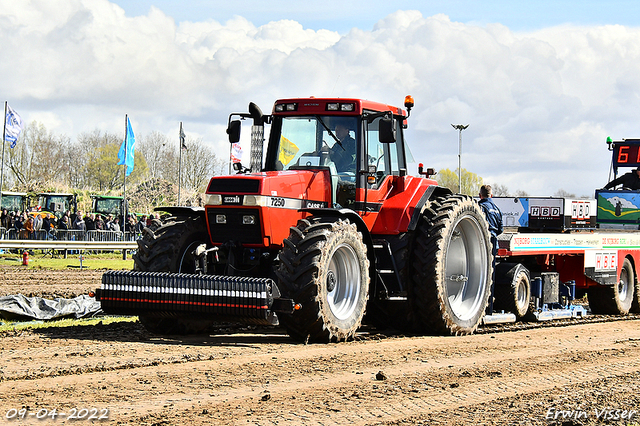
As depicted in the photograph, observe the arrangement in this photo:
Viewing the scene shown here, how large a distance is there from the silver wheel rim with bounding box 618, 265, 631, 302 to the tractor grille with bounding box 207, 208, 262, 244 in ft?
29.7

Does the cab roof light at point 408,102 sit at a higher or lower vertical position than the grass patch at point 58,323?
higher

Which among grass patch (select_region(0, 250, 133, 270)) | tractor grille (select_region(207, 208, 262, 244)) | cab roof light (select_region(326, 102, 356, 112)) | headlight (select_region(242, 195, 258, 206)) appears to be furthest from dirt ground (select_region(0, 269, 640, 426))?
grass patch (select_region(0, 250, 133, 270))

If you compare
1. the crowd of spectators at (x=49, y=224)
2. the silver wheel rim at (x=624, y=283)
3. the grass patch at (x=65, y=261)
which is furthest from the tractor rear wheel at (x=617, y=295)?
the crowd of spectators at (x=49, y=224)

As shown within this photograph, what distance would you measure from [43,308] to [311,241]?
5056 millimetres

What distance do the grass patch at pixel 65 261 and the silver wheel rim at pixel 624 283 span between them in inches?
574

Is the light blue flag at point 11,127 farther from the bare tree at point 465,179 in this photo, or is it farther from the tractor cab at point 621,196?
the bare tree at point 465,179

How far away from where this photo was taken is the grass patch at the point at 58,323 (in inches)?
412

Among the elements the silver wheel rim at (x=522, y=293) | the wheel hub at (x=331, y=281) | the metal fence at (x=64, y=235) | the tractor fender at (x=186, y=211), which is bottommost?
the silver wheel rim at (x=522, y=293)

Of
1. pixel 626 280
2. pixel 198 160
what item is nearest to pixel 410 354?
pixel 626 280

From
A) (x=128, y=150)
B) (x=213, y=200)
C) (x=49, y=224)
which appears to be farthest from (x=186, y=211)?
(x=128, y=150)

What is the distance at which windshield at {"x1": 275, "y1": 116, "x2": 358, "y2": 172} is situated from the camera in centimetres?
1026

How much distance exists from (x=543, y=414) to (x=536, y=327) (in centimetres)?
649

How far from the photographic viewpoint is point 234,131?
10.5 meters

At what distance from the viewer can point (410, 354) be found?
336 inches
